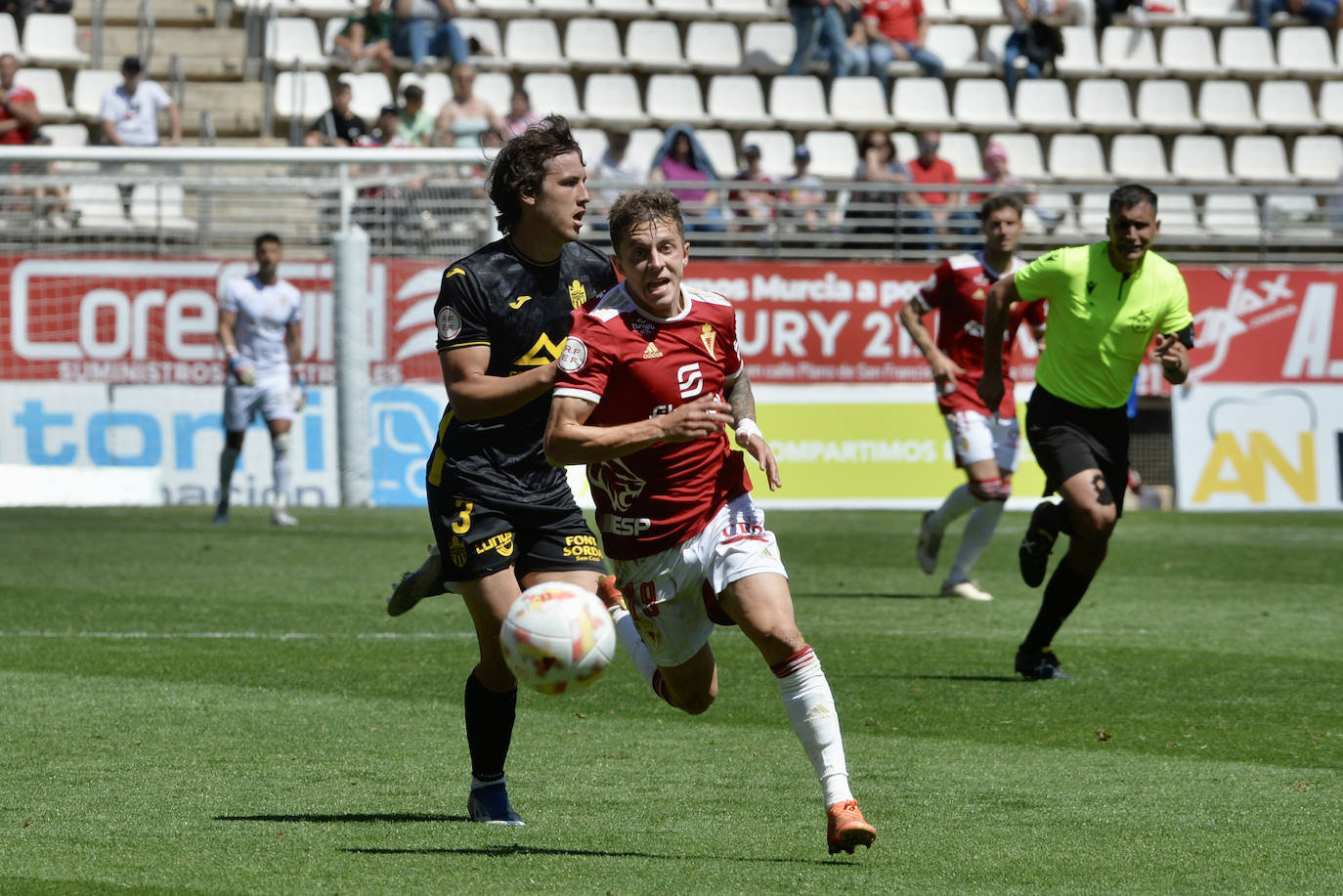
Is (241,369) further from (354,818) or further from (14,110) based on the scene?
(354,818)

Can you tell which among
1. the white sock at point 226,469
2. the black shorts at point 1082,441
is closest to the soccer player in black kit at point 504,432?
the black shorts at point 1082,441

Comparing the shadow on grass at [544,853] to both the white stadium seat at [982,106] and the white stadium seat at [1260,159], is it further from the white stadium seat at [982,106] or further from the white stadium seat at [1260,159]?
the white stadium seat at [1260,159]

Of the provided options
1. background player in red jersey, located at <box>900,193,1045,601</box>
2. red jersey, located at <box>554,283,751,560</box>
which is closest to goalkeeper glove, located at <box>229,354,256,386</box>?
background player in red jersey, located at <box>900,193,1045,601</box>

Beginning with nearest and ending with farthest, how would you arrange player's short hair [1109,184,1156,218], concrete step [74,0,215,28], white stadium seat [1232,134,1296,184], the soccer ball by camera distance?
the soccer ball
player's short hair [1109,184,1156,218]
concrete step [74,0,215,28]
white stadium seat [1232,134,1296,184]

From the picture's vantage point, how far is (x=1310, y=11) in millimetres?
28406

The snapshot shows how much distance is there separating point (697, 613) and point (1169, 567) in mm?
9845

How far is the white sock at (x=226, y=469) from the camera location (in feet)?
58.2

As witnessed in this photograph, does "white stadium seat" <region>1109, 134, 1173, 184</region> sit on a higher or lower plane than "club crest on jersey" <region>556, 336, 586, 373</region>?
higher

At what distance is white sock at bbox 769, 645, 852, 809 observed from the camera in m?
5.43

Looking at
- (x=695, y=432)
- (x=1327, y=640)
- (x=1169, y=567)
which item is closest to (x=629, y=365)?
(x=695, y=432)

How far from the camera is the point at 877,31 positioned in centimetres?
2678

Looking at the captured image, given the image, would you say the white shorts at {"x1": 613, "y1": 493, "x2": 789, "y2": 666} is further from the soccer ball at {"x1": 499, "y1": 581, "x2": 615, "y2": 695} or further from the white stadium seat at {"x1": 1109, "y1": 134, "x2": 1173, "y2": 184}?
the white stadium seat at {"x1": 1109, "y1": 134, "x2": 1173, "y2": 184}

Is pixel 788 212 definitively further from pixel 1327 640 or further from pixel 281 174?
pixel 1327 640

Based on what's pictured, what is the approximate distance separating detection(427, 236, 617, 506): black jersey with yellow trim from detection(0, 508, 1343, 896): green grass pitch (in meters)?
1.07
